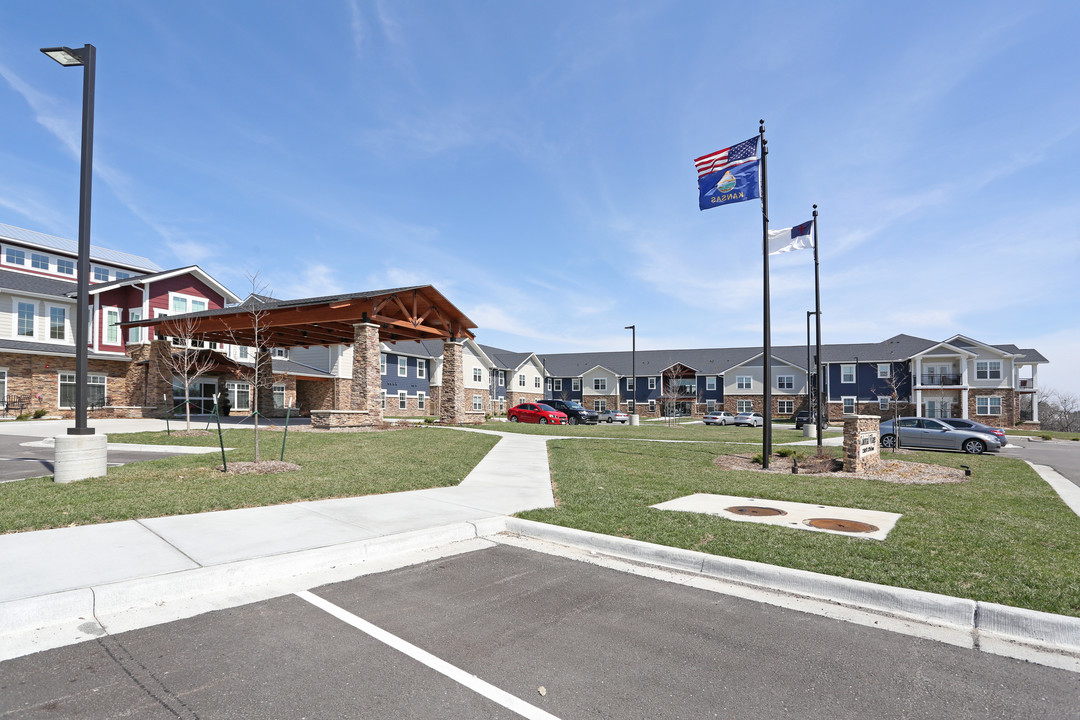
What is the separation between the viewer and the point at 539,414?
3759 cm

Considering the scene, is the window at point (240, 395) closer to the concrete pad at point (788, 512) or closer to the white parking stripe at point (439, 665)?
the concrete pad at point (788, 512)

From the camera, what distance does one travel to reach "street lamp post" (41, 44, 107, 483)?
974cm

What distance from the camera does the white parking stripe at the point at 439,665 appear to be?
336cm

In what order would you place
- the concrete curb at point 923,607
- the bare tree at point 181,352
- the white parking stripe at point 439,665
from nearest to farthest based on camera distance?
the white parking stripe at point 439,665 < the concrete curb at point 923,607 < the bare tree at point 181,352

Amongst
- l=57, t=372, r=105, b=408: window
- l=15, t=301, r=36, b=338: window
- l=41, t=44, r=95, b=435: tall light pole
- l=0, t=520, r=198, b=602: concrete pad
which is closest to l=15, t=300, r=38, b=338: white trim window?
l=15, t=301, r=36, b=338: window

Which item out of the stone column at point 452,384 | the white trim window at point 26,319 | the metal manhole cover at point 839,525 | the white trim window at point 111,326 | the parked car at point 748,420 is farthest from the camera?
the parked car at point 748,420

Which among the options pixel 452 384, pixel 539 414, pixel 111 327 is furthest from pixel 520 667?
pixel 111 327

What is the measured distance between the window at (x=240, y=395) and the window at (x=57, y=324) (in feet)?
30.5

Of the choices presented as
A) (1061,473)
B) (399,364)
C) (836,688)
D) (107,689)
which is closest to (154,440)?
(107,689)

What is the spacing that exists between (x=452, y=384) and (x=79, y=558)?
23.3 m

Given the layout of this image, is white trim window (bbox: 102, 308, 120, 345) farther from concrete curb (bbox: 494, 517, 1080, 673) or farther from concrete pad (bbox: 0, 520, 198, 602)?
concrete curb (bbox: 494, 517, 1080, 673)

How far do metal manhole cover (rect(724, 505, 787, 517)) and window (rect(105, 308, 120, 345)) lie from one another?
3462cm

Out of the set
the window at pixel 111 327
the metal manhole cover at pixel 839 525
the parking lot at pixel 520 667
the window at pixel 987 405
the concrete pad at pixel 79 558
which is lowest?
the window at pixel 987 405

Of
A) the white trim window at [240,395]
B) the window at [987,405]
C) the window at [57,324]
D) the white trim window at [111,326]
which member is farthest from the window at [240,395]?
the window at [987,405]
